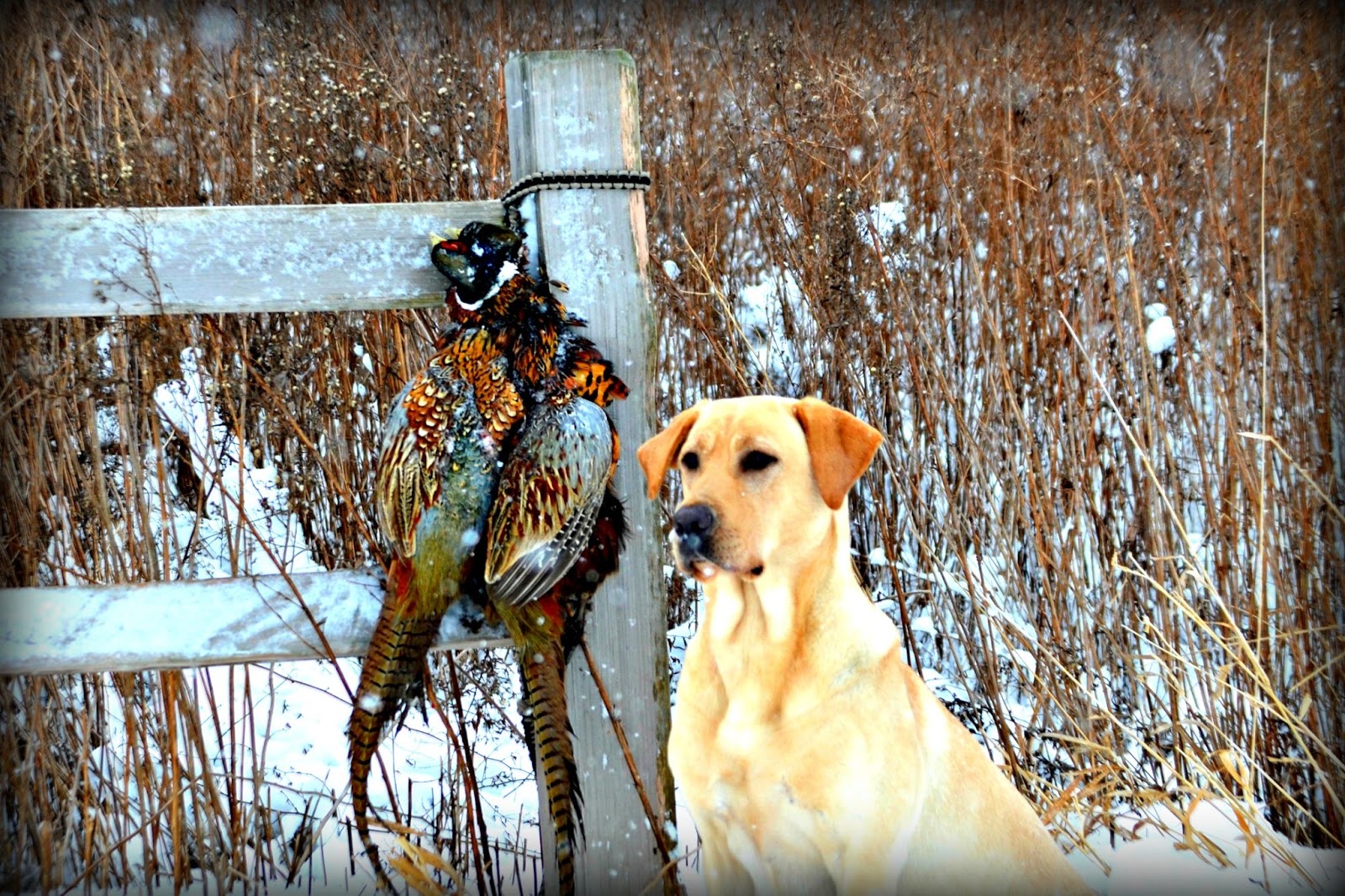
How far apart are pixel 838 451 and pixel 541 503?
0.39m

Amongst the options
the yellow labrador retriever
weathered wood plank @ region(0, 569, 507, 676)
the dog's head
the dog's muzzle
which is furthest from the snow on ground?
the dog's muzzle

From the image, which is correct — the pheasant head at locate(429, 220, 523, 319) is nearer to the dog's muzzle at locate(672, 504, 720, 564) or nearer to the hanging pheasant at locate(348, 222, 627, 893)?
the hanging pheasant at locate(348, 222, 627, 893)

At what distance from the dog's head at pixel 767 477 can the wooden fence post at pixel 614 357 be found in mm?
298

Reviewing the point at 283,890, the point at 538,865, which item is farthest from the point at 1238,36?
the point at 283,890

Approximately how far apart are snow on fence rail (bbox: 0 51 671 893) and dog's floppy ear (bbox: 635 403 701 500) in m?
0.23

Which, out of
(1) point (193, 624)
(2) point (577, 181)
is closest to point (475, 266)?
(2) point (577, 181)

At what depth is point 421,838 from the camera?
71.1 inches

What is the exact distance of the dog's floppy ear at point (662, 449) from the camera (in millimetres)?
1235

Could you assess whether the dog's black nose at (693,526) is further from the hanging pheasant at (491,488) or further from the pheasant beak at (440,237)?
the pheasant beak at (440,237)

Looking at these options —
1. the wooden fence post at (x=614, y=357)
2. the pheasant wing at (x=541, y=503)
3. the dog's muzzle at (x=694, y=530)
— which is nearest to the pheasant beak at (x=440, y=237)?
the wooden fence post at (x=614, y=357)

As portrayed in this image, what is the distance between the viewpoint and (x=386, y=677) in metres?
1.33

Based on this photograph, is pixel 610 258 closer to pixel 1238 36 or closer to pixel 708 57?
pixel 708 57

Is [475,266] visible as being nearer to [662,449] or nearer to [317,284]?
[317,284]

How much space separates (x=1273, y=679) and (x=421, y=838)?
5.31 ft
